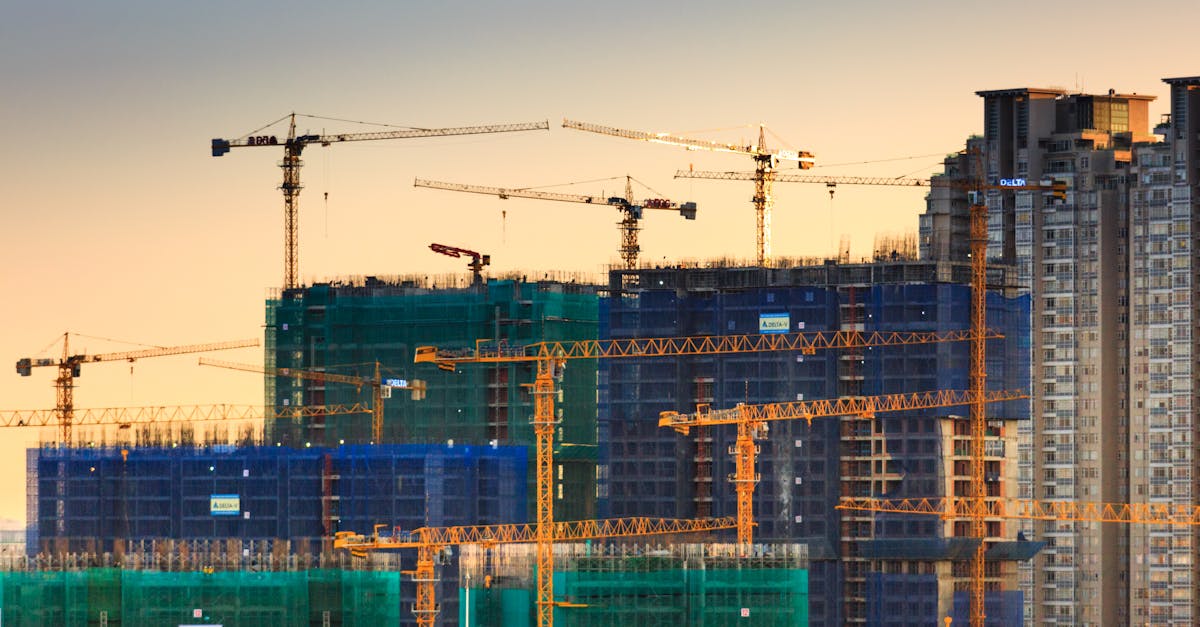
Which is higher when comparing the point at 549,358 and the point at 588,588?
the point at 549,358

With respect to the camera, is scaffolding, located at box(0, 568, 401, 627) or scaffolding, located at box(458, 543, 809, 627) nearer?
scaffolding, located at box(458, 543, 809, 627)

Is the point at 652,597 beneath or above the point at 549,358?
beneath

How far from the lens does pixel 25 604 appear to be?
618ft

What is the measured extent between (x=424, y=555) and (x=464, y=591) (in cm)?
369

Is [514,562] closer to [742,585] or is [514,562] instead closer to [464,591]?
[464,591]

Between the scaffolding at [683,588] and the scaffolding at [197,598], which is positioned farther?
the scaffolding at [197,598]

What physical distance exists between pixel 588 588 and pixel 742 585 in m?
8.86

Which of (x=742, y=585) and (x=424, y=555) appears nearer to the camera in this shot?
(x=742, y=585)

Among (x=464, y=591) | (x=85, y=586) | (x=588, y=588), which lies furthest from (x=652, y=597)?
(x=85, y=586)

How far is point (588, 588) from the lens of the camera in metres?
181

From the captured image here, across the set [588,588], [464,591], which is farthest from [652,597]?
[464,591]

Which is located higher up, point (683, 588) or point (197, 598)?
point (683, 588)

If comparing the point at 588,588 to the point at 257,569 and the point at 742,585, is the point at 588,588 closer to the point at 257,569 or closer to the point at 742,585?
the point at 742,585

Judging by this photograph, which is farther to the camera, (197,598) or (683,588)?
(197,598)
